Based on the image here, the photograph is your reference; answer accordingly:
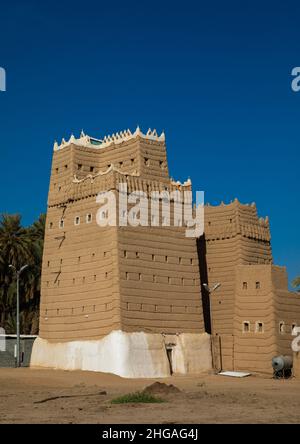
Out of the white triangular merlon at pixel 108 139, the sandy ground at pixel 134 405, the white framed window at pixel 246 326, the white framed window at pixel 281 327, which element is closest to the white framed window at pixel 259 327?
the white framed window at pixel 246 326

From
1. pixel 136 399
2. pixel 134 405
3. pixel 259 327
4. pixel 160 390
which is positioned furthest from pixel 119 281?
pixel 134 405

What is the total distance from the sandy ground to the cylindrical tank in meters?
1.18

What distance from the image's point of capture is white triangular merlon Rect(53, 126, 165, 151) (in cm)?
4241

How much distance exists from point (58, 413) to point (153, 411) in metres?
2.61

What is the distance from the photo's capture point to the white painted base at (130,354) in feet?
116

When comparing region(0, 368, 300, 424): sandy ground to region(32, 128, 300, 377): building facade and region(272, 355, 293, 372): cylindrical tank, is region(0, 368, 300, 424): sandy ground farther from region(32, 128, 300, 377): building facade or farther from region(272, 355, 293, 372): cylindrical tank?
region(32, 128, 300, 377): building facade

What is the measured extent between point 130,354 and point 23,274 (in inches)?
721

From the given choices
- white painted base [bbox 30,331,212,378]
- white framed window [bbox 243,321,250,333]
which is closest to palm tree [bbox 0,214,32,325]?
white painted base [bbox 30,331,212,378]

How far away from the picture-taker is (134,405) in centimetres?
2011

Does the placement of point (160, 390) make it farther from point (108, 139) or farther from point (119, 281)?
point (108, 139)

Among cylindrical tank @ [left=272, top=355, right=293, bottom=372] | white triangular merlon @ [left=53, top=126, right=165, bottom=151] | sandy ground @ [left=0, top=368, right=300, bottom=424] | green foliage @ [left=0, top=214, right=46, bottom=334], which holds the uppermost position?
white triangular merlon @ [left=53, top=126, right=165, bottom=151]

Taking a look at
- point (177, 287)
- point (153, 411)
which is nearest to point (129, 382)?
point (177, 287)

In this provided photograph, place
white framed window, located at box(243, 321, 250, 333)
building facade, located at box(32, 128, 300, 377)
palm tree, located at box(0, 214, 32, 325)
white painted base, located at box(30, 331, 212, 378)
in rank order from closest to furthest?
white painted base, located at box(30, 331, 212, 378)
building facade, located at box(32, 128, 300, 377)
white framed window, located at box(243, 321, 250, 333)
palm tree, located at box(0, 214, 32, 325)

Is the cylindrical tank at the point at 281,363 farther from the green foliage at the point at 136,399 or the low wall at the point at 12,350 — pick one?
the low wall at the point at 12,350
